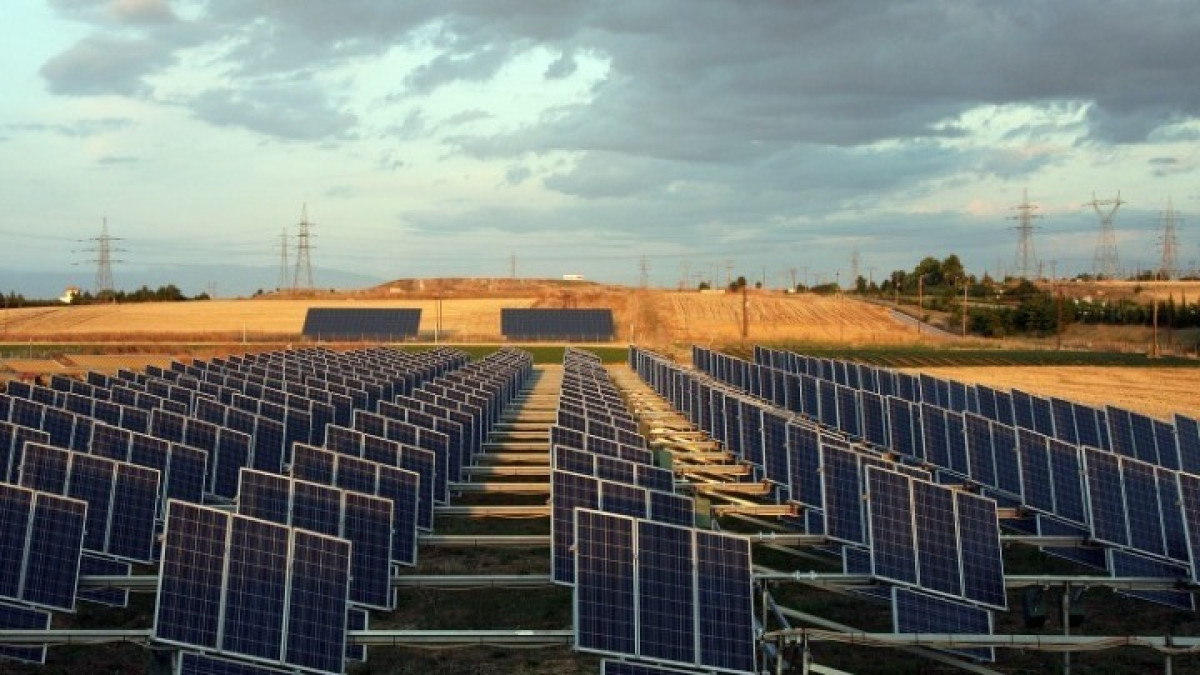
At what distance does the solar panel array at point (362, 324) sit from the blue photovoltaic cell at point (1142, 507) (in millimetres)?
97157

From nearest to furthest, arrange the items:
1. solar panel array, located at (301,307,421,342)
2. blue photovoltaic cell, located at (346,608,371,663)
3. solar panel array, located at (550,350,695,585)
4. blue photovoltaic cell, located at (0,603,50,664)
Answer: blue photovoltaic cell, located at (0,603,50,664), blue photovoltaic cell, located at (346,608,371,663), solar panel array, located at (550,350,695,585), solar panel array, located at (301,307,421,342)

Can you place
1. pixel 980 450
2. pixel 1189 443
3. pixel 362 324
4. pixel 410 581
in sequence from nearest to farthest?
pixel 410 581 < pixel 980 450 < pixel 1189 443 < pixel 362 324

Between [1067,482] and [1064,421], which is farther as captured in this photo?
[1064,421]

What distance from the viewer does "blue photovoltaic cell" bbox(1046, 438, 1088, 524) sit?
1720 cm

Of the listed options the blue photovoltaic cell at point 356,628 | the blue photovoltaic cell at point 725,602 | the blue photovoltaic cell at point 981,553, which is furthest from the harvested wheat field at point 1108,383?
the blue photovoltaic cell at point 356,628

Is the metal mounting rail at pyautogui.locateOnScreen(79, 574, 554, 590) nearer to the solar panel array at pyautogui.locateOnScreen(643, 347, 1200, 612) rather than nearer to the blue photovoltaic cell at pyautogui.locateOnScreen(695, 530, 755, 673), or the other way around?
the blue photovoltaic cell at pyautogui.locateOnScreen(695, 530, 755, 673)

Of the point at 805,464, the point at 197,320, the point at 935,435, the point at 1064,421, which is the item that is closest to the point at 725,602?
the point at 805,464

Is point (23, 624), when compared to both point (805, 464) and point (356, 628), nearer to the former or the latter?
point (356, 628)

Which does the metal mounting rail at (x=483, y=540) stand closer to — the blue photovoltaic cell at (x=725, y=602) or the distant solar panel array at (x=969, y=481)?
the distant solar panel array at (x=969, y=481)

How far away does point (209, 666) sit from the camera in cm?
1095

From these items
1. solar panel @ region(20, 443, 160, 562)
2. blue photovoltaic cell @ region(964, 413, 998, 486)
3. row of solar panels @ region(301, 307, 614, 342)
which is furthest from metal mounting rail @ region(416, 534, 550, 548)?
row of solar panels @ region(301, 307, 614, 342)

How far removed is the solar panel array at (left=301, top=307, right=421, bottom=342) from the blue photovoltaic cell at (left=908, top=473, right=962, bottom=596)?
322 ft

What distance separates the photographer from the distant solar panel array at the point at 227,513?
1108 centimetres

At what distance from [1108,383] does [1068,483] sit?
168 ft
